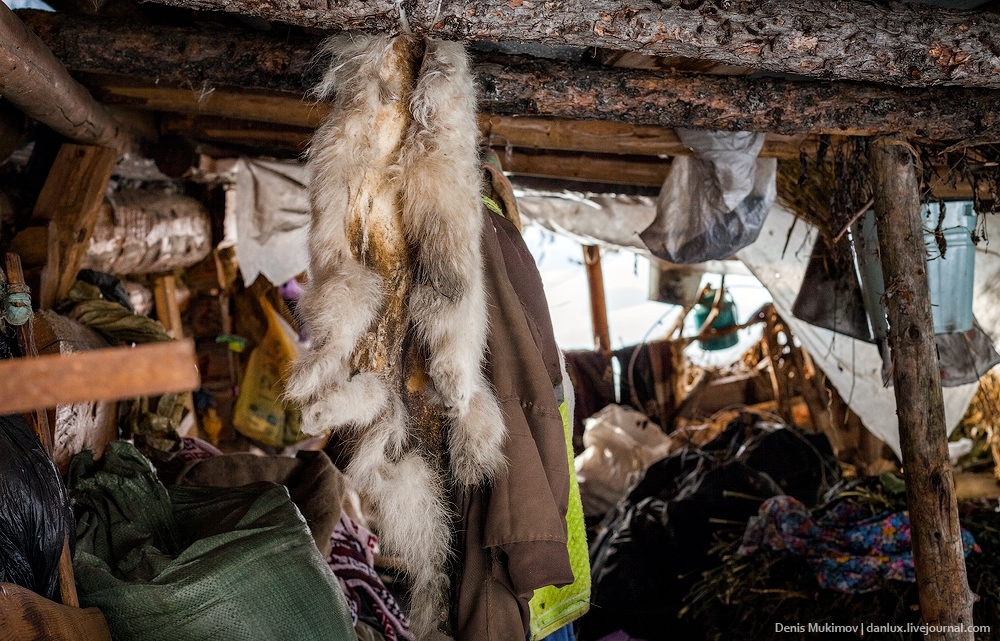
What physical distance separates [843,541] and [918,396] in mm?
1217

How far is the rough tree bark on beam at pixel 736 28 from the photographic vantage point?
72.7 inches

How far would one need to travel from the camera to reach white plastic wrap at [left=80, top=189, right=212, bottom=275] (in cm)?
341

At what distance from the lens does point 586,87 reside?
8.32 feet

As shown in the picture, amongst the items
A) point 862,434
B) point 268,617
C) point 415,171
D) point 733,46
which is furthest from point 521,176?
point 862,434

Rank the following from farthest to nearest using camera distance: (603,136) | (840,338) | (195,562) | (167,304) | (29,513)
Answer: (840,338) → (167,304) → (603,136) → (195,562) → (29,513)

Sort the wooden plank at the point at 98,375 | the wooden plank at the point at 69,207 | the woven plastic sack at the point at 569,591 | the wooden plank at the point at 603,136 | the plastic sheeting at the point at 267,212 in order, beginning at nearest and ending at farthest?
the wooden plank at the point at 98,375
the woven plastic sack at the point at 569,591
the wooden plank at the point at 69,207
the wooden plank at the point at 603,136
the plastic sheeting at the point at 267,212

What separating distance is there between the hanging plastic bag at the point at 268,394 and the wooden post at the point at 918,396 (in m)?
3.34

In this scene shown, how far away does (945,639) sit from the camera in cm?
258

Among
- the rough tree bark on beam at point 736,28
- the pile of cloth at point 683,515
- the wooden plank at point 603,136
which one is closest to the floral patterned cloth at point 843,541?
the pile of cloth at point 683,515

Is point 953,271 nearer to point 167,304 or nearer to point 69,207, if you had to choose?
point 69,207

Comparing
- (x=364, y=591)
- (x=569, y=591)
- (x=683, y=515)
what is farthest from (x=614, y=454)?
(x=569, y=591)

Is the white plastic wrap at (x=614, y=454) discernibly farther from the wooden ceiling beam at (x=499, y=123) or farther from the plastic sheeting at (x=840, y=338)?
the wooden ceiling beam at (x=499, y=123)

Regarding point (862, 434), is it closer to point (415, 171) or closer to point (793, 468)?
point (793, 468)

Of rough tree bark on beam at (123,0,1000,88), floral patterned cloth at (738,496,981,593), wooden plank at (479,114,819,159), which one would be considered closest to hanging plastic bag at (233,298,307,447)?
wooden plank at (479,114,819,159)
